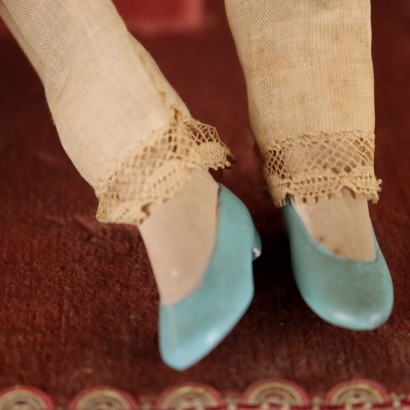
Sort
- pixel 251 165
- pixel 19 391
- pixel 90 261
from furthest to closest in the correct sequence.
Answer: pixel 251 165 → pixel 90 261 → pixel 19 391

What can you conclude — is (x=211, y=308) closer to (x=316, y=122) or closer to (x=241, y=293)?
(x=241, y=293)

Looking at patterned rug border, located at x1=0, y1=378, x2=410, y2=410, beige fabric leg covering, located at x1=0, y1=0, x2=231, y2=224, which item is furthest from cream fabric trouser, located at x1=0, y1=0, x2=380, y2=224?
patterned rug border, located at x1=0, y1=378, x2=410, y2=410

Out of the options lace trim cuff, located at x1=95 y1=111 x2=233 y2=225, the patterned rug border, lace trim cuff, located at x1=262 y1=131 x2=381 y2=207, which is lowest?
the patterned rug border

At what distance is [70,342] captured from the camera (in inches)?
21.6

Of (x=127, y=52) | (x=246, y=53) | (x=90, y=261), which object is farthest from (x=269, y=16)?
(x=90, y=261)

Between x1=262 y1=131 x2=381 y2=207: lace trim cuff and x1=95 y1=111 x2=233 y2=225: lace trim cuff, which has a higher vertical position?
x1=95 y1=111 x2=233 y2=225: lace trim cuff

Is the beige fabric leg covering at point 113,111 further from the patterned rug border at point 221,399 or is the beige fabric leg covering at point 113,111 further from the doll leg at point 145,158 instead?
the patterned rug border at point 221,399

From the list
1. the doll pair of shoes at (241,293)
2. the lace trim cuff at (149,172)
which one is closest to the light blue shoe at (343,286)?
the doll pair of shoes at (241,293)

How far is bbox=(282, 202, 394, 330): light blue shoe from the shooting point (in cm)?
50

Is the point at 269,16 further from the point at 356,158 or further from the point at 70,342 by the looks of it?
the point at 70,342

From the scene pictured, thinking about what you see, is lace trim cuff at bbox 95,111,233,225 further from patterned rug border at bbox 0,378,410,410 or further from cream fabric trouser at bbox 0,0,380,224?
patterned rug border at bbox 0,378,410,410

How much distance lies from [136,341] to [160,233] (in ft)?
0.33

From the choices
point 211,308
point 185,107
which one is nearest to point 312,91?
point 185,107

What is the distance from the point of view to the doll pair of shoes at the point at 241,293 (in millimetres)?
484
